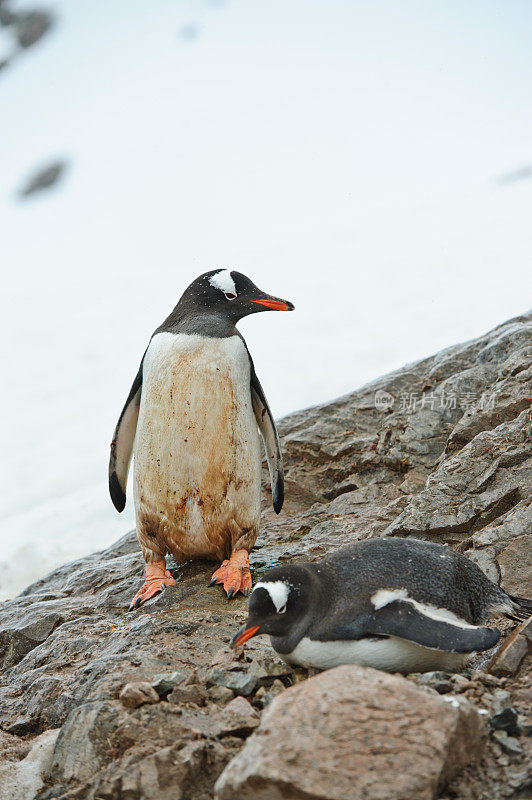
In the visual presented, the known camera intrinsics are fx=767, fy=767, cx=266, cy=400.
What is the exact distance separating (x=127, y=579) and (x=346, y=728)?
120 inches

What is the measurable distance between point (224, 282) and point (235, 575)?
166cm

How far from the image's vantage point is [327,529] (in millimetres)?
4699

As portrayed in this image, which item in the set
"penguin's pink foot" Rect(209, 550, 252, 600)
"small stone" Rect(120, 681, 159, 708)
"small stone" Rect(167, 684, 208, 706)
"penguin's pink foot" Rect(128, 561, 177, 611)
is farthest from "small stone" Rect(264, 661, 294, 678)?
"penguin's pink foot" Rect(128, 561, 177, 611)

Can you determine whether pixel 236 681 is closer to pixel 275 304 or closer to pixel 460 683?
pixel 460 683

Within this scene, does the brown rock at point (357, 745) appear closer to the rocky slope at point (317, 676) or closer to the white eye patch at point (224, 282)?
the rocky slope at point (317, 676)

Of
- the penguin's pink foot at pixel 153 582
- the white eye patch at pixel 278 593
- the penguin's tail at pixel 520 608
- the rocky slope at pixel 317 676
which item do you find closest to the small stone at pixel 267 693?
the rocky slope at pixel 317 676

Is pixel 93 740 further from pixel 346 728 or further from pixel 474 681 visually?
pixel 474 681

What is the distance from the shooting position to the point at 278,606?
2.57 meters

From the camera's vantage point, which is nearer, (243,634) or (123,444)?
(243,634)

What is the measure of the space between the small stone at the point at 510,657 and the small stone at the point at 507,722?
0.39m

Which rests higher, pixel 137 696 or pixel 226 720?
pixel 137 696

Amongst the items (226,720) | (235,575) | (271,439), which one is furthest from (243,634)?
(271,439)

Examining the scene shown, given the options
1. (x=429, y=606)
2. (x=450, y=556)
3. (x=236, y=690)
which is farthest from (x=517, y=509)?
Answer: (x=236, y=690)

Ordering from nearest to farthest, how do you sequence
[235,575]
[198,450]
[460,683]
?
[460,683] → [235,575] → [198,450]
